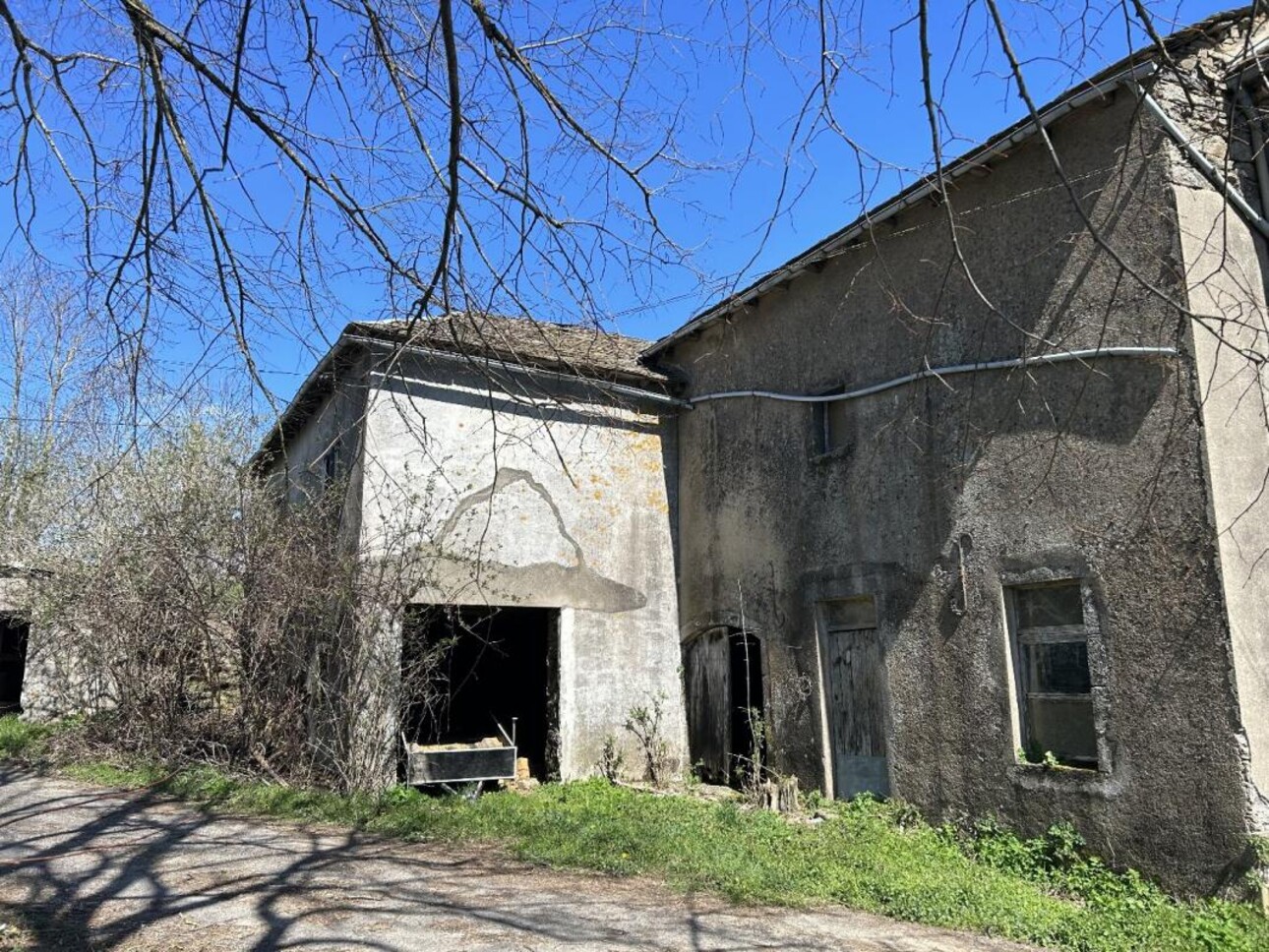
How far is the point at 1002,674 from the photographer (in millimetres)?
7840

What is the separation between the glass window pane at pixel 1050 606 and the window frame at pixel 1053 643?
0.03m

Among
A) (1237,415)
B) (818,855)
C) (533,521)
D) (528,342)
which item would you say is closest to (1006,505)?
(1237,415)

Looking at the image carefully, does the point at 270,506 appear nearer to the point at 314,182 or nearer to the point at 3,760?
the point at 3,760

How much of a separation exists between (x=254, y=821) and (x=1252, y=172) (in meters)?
10.1

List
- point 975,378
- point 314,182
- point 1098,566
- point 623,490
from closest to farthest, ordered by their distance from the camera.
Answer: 1. point 314,182
2. point 1098,566
3. point 975,378
4. point 623,490

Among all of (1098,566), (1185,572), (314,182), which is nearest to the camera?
(314,182)

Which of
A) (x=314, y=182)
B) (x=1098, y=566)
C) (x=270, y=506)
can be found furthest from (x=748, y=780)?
(x=314, y=182)

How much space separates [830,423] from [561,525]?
3.33 m

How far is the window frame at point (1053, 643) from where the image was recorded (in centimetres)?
717

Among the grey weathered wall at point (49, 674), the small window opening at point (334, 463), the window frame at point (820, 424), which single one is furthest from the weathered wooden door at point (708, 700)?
the grey weathered wall at point (49, 674)

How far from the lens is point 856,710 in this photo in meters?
9.41

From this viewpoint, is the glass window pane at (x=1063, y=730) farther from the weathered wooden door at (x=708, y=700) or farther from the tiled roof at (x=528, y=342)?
the tiled roof at (x=528, y=342)

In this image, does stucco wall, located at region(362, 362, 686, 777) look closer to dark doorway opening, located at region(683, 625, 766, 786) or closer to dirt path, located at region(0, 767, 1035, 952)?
dark doorway opening, located at region(683, 625, 766, 786)

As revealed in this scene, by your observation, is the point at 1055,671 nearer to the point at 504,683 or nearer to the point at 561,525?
the point at 561,525
